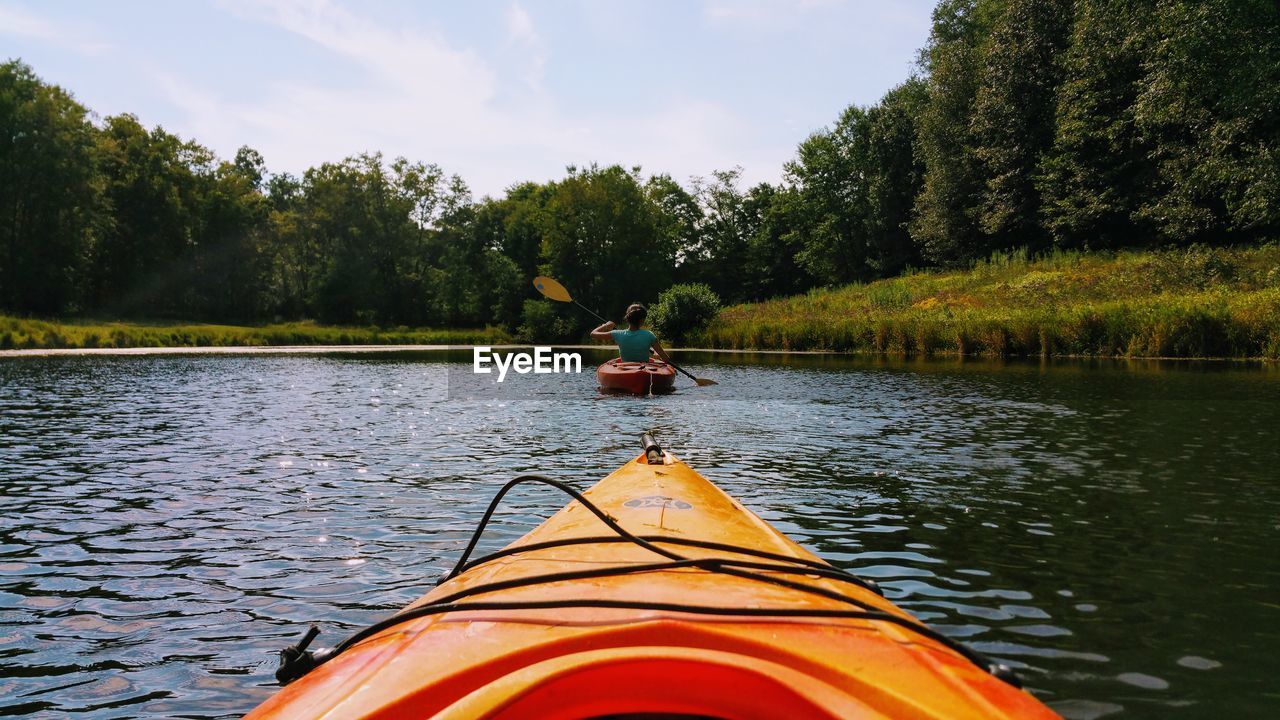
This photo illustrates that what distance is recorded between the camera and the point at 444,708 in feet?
5.72

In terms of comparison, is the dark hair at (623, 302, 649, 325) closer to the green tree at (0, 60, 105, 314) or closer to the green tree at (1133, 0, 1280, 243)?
the green tree at (1133, 0, 1280, 243)

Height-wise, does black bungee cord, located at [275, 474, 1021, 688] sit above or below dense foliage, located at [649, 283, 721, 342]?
below

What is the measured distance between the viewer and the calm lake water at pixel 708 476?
11.8 ft

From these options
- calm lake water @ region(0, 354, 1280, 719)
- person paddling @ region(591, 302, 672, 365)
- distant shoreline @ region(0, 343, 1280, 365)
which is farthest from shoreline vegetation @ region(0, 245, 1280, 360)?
person paddling @ region(591, 302, 672, 365)

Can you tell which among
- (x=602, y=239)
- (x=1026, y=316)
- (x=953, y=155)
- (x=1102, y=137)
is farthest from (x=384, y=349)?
(x=1102, y=137)

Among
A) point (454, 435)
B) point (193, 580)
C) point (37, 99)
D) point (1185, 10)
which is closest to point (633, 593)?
point (193, 580)

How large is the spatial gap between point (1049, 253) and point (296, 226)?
53.6 meters

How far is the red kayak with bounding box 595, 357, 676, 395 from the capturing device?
48.6ft

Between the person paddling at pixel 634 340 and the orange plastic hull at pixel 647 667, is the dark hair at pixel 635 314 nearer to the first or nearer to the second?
the person paddling at pixel 634 340

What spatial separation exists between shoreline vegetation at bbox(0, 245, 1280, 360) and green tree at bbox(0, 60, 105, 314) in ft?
49.8

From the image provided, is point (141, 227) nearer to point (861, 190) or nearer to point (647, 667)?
point (861, 190)

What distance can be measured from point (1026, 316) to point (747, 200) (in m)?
46.8

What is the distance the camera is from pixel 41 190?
48.3 metres

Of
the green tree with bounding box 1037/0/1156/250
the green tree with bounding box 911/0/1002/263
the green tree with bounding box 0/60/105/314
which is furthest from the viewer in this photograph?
the green tree with bounding box 0/60/105/314
